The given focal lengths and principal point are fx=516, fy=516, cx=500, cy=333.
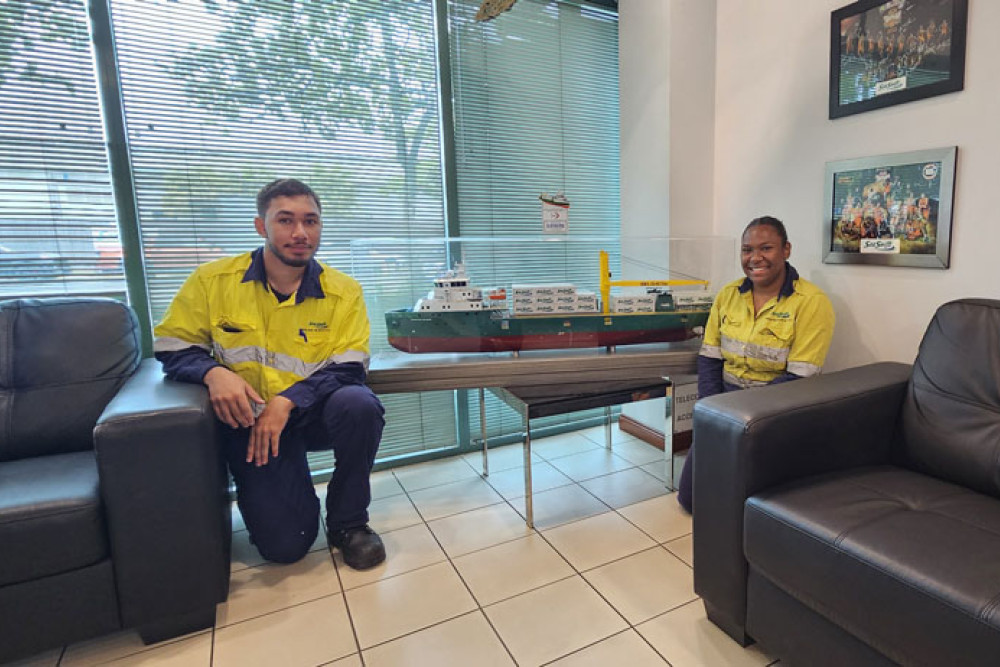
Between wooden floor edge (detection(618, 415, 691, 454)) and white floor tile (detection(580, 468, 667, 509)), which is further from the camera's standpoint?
wooden floor edge (detection(618, 415, 691, 454))

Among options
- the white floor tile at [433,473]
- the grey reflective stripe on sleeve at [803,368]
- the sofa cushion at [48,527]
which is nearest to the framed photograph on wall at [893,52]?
the grey reflective stripe on sleeve at [803,368]

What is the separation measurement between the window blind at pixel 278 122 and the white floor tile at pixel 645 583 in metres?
1.29

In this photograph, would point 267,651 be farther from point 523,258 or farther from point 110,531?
point 523,258

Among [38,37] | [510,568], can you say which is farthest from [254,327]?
[38,37]

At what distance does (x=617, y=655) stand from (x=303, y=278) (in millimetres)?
1525

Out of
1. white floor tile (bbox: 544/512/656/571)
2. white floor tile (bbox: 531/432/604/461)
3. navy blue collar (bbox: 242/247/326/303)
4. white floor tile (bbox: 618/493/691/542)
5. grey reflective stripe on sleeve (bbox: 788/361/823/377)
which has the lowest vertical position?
white floor tile (bbox: 544/512/656/571)

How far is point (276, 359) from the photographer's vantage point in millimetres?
1774

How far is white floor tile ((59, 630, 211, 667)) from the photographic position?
139 cm

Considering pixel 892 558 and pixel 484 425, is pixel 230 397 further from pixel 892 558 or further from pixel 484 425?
pixel 892 558

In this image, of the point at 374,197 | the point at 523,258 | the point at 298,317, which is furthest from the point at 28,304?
the point at 523,258

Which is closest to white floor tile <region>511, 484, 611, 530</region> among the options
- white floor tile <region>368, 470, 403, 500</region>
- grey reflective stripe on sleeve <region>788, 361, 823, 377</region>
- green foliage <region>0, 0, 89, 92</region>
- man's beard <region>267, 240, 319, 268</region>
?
white floor tile <region>368, 470, 403, 500</region>

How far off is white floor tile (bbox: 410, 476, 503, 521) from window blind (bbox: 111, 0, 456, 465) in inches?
15.5

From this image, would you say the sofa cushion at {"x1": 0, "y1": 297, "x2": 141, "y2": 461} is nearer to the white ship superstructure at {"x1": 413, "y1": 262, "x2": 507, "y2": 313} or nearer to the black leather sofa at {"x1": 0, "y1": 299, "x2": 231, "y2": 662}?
the black leather sofa at {"x1": 0, "y1": 299, "x2": 231, "y2": 662}

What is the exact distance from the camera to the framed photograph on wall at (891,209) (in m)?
1.72
